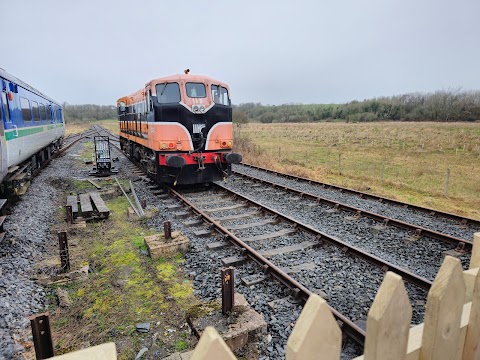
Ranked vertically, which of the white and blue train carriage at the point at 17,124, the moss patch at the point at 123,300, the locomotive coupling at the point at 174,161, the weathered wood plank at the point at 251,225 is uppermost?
the white and blue train carriage at the point at 17,124

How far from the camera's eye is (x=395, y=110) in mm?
66125

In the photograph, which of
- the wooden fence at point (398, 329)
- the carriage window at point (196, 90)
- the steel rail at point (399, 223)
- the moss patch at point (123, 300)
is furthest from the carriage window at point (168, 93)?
the wooden fence at point (398, 329)

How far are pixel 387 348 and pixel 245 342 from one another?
234 centimetres

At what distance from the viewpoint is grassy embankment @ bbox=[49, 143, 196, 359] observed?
3459 millimetres

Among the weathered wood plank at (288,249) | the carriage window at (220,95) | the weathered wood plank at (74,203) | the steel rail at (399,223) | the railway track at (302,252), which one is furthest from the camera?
the carriage window at (220,95)

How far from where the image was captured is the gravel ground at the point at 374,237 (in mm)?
5379

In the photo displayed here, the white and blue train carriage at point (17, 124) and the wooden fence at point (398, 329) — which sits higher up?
the white and blue train carriage at point (17, 124)

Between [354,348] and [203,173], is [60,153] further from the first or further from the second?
[354,348]

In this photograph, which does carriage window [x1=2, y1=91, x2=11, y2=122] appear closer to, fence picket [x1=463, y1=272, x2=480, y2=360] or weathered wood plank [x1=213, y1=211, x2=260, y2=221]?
weathered wood plank [x1=213, y1=211, x2=260, y2=221]

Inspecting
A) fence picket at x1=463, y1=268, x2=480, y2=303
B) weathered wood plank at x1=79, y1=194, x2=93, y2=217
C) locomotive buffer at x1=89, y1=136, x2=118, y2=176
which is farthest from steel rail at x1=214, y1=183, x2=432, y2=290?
locomotive buffer at x1=89, y1=136, x2=118, y2=176

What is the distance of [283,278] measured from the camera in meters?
4.49

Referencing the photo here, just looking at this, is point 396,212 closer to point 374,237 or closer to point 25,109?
point 374,237

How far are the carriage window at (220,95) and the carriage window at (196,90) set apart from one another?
378 millimetres

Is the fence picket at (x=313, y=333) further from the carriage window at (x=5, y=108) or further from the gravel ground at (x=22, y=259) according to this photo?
the carriage window at (x=5, y=108)
